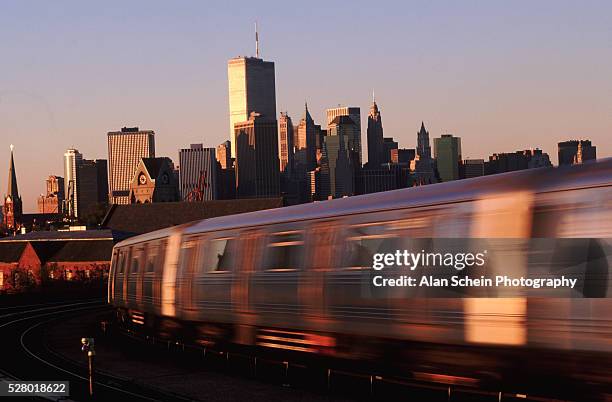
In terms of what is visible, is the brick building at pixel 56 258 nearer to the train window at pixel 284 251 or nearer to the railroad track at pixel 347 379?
the railroad track at pixel 347 379

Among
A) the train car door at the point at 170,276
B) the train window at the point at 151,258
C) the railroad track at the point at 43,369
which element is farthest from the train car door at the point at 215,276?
the train window at the point at 151,258

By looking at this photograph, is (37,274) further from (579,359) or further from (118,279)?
(579,359)

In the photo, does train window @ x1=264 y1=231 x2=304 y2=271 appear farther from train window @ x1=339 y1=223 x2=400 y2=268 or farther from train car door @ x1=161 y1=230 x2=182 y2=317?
train car door @ x1=161 y1=230 x2=182 y2=317

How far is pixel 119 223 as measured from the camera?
192 metres

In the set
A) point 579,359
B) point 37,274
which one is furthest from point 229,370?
point 37,274

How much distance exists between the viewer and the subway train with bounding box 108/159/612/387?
13.4 metres

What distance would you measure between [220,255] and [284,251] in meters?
3.59

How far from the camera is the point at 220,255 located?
23.9 m

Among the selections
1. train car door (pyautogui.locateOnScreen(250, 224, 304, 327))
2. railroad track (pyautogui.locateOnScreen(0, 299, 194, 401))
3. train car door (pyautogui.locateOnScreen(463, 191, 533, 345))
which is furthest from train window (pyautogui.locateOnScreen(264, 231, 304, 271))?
train car door (pyautogui.locateOnScreen(463, 191, 533, 345))

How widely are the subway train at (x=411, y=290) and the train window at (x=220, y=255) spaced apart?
38 mm

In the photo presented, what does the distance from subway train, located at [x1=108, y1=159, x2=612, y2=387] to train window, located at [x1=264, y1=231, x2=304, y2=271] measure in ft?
0.12

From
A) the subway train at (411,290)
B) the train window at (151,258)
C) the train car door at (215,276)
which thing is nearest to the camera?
the subway train at (411,290)

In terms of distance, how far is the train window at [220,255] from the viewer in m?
23.2

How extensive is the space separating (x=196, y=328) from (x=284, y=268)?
5785 millimetres
